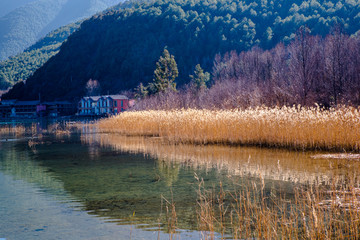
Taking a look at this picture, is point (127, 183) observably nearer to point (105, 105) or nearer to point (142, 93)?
point (142, 93)

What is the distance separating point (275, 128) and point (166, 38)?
131545 millimetres

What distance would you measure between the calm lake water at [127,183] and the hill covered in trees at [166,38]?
97069 millimetres

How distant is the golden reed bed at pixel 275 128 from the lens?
46.9ft

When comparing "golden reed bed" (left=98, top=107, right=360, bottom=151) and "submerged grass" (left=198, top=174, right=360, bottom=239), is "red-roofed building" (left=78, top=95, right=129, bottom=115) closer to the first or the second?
"golden reed bed" (left=98, top=107, right=360, bottom=151)

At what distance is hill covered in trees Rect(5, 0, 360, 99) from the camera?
393 ft

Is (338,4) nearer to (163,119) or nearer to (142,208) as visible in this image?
(163,119)

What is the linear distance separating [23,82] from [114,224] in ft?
494

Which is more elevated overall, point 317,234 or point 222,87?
point 222,87

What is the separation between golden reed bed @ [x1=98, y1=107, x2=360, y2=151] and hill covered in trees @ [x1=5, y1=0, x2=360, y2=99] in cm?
9155

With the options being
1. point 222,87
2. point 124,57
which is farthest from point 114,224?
point 124,57

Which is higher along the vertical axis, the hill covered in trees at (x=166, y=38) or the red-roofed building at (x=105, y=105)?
the hill covered in trees at (x=166, y=38)

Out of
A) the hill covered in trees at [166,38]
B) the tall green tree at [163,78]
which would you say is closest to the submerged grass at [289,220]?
the tall green tree at [163,78]

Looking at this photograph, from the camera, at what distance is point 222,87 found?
56.9m

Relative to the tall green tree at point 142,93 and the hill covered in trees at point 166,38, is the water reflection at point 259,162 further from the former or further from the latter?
the hill covered in trees at point 166,38
